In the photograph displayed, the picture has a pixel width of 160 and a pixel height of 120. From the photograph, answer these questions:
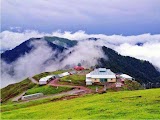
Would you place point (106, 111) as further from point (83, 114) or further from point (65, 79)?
point (65, 79)

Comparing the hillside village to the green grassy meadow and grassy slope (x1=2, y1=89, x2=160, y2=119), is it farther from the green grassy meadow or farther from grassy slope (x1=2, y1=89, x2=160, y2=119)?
grassy slope (x1=2, y1=89, x2=160, y2=119)

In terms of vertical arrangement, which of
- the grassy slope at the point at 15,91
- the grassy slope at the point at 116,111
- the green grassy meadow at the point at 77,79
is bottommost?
the grassy slope at the point at 116,111

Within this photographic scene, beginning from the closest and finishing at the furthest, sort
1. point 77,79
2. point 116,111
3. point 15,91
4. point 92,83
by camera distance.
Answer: point 116,111, point 92,83, point 77,79, point 15,91

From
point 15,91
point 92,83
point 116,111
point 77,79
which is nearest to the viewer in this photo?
point 116,111

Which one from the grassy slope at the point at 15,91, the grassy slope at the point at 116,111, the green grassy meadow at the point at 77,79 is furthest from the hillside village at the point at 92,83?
the grassy slope at the point at 116,111

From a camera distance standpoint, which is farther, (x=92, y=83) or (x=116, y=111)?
(x=92, y=83)

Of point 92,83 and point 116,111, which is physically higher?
point 92,83

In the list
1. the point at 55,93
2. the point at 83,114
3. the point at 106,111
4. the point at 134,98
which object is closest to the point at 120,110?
the point at 106,111

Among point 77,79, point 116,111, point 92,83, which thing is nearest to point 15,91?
point 77,79

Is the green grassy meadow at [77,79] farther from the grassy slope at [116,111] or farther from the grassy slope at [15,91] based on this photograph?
the grassy slope at [116,111]

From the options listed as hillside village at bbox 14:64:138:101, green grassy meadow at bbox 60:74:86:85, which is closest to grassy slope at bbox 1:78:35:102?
hillside village at bbox 14:64:138:101

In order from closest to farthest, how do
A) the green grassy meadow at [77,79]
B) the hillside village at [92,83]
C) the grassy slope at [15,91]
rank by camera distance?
the hillside village at [92,83] < the green grassy meadow at [77,79] < the grassy slope at [15,91]

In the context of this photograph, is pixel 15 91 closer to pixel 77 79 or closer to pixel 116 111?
pixel 77 79

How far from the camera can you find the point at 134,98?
238 feet
